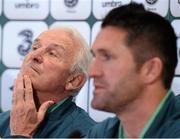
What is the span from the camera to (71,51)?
1.48 meters

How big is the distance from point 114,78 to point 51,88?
0.45 m

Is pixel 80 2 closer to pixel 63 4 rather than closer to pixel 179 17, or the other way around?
pixel 63 4

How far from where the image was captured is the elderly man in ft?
4.59

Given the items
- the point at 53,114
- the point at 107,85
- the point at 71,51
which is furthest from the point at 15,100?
the point at 107,85

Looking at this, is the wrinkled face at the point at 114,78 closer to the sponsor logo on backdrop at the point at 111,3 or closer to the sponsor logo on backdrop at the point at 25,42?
the sponsor logo on backdrop at the point at 111,3

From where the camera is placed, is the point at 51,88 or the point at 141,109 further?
the point at 51,88

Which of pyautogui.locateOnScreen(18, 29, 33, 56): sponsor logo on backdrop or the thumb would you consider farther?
pyautogui.locateOnScreen(18, 29, 33, 56): sponsor logo on backdrop

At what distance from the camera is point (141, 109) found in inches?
41.6

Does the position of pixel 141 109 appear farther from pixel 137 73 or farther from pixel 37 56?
pixel 37 56

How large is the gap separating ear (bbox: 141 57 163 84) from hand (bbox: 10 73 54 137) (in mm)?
461

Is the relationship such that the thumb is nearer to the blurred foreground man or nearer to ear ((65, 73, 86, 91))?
ear ((65, 73, 86, 91))

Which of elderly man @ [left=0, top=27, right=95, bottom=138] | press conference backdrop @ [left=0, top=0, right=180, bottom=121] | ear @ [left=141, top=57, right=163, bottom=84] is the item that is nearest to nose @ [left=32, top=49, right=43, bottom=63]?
elderly man @ [left=0, top=27, right=95, bottom=138]

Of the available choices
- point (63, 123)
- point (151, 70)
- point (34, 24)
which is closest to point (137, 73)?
point (151, 70)

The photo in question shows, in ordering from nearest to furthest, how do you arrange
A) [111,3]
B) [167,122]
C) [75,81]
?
[167,122] < [75,81] < [111,3]
